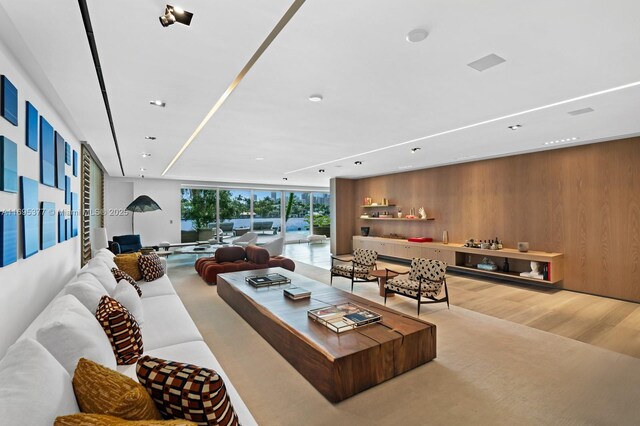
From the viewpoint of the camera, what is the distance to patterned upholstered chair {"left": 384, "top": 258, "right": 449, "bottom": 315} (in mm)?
4016

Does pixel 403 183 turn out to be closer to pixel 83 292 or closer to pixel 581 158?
pixel 581 158

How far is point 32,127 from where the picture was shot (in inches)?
100

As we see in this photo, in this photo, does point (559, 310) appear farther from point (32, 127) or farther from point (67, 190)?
point (67, 190)

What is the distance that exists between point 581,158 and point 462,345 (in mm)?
4325

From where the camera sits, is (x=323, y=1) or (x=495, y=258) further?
(x=495, y=258)

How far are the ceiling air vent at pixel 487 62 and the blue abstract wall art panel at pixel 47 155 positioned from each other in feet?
12.4

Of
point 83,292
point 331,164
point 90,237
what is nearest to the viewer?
point 83,292

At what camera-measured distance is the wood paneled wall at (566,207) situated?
4.75 meters

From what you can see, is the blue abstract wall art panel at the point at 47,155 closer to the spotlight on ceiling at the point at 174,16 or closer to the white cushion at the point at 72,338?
the white cushion at the point at 72,338

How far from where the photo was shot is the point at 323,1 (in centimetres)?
160

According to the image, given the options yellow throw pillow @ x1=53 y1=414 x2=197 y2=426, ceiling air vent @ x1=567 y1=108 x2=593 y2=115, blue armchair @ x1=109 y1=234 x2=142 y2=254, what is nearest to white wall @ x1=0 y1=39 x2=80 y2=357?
yellow throw pillow @ x1=53 y1=414 x2=197 y2=426

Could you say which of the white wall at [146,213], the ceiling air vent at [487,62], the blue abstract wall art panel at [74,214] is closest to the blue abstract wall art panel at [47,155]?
the blue abstract wall art panel at [74,214]

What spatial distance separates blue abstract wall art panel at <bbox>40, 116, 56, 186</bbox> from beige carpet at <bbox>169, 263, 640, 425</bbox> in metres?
2.24

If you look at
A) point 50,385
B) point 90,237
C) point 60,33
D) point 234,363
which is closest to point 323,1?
point 60,33
